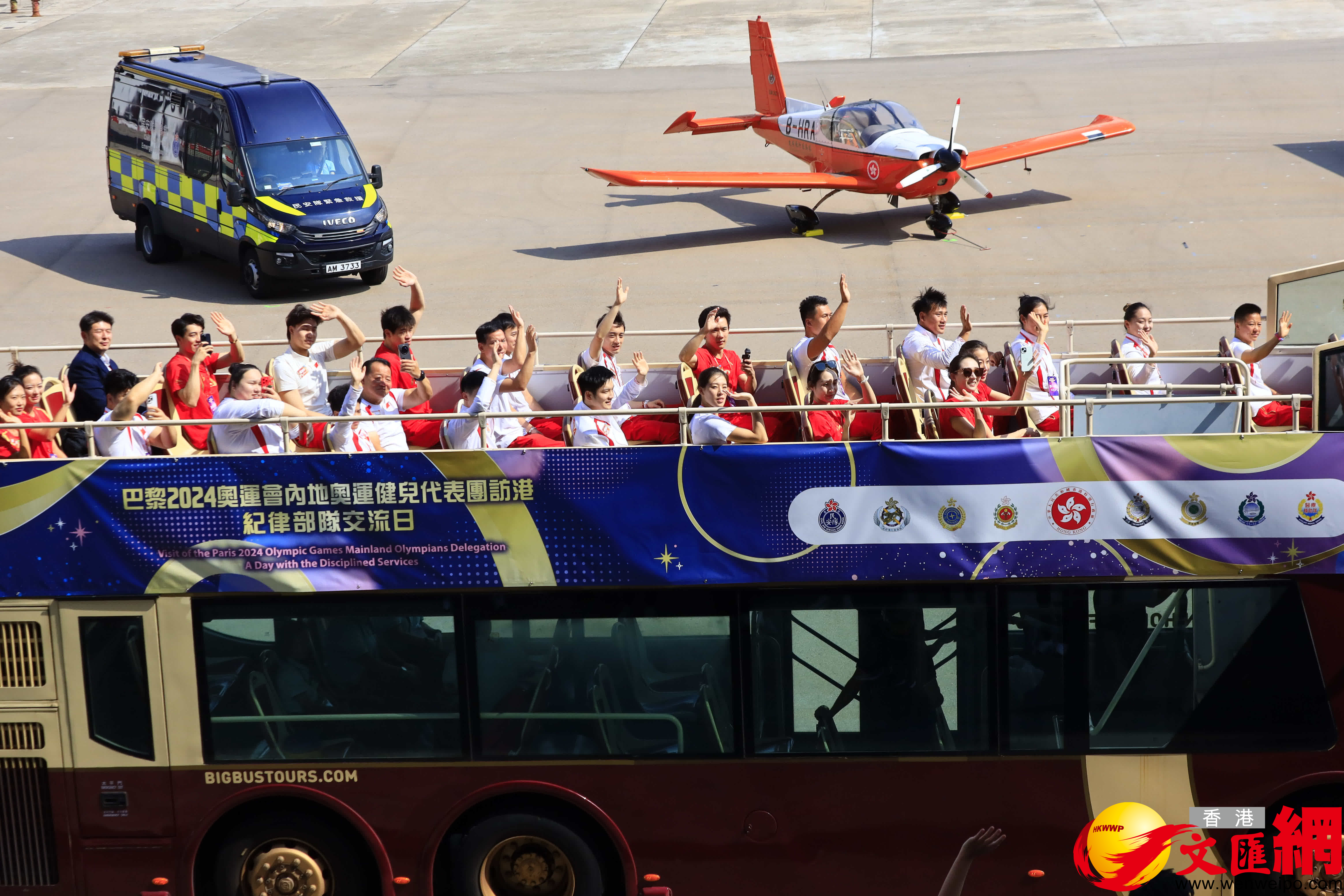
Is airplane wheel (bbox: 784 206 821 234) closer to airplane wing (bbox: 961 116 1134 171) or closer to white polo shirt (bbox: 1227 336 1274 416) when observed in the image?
airplane wing (bbox: 961 116 1134 171)

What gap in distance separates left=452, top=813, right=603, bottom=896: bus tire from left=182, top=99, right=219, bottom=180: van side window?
54.5 ft

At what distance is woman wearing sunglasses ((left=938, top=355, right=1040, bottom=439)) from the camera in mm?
7824

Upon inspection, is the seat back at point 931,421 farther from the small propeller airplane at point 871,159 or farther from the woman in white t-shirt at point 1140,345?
the small propeller airplane at point 871,159

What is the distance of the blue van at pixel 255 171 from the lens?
68.7 ft

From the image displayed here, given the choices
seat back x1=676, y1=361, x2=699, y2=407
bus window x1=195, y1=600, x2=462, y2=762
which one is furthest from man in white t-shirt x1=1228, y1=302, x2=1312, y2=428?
bus window x1=195, y1=600, x2=462, y2=762

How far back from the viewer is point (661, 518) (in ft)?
23.2

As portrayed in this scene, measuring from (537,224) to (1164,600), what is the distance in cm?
2058

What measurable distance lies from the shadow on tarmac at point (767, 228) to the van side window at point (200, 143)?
5.73 meters

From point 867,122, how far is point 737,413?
18633 millimetres

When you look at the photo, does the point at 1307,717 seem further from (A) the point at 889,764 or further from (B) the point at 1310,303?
(B) the point at 1310,303

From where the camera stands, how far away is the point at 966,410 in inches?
319

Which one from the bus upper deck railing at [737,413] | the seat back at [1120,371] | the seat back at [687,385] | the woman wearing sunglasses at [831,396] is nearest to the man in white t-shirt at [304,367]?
the bus upper deck railing at [737,413]

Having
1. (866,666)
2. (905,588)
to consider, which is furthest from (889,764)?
(905,588)

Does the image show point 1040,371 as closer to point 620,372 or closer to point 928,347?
point 928,347
